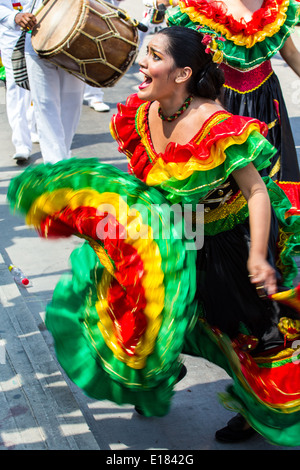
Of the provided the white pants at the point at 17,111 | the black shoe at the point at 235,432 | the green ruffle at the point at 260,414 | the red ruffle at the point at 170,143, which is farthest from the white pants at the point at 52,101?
the green ruffle at the point at 260,414

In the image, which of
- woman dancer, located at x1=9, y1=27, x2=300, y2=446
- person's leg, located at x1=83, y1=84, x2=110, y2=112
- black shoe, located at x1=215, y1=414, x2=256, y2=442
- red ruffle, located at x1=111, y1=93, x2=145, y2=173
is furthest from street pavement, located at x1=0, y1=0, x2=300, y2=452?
person's leg, located at x1=83, y1=84, x2=110, y2=112

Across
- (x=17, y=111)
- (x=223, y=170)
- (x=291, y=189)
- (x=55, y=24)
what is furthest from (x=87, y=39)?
(x=223, y=170)

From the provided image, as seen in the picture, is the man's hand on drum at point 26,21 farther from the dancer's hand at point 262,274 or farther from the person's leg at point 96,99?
the dancer's hand at point 262,274

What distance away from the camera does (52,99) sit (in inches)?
205

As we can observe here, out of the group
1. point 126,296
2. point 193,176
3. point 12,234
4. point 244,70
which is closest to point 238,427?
point 126,296

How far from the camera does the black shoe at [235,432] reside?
2.96 metres

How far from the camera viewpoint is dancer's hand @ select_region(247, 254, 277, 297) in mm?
2375

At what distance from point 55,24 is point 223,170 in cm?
266

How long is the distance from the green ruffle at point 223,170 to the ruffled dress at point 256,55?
153 centimetres

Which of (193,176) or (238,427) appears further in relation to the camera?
(238,427)

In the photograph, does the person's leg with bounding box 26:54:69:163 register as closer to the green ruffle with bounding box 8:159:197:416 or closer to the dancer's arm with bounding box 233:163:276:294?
the green ruffle with bounding box 8:159:197:416

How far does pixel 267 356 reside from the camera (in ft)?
8.98
